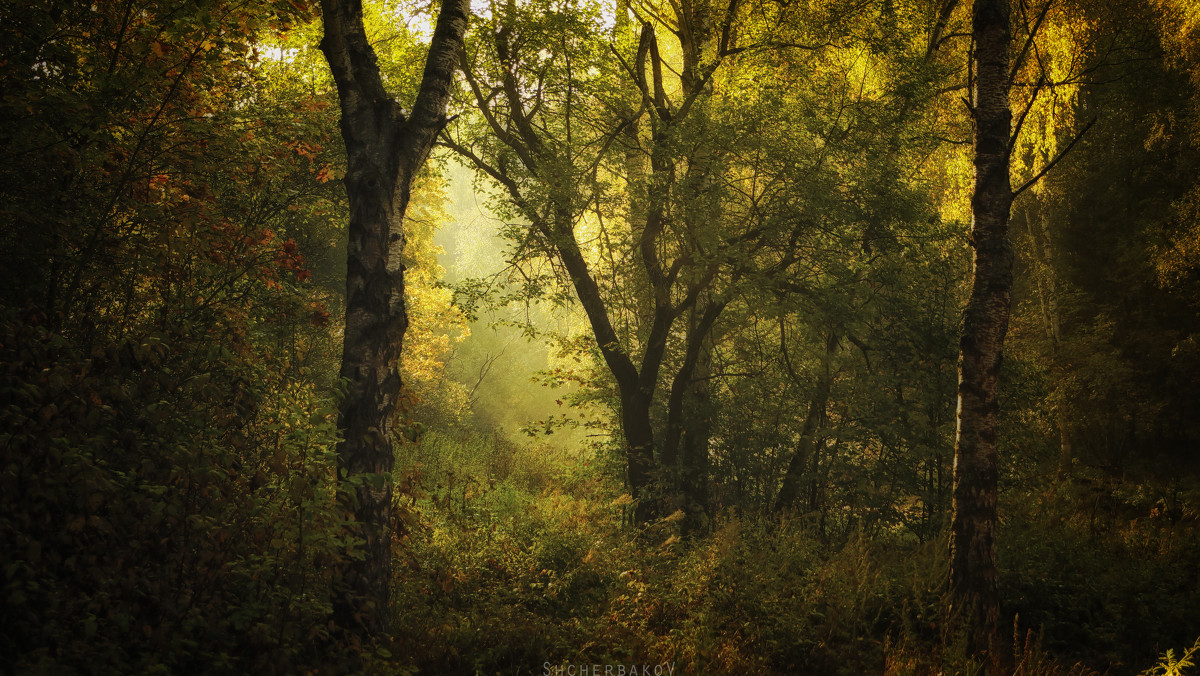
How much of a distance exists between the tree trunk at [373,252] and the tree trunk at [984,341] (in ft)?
17.1

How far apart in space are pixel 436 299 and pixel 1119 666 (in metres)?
18.9

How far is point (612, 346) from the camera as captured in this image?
1118 centimetres

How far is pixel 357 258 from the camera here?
212 inches

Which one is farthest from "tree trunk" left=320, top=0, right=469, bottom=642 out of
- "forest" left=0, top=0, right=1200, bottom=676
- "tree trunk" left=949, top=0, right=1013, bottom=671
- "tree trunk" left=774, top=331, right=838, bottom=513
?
"tree trunk" left=774, top=331, right=838, bottom=513

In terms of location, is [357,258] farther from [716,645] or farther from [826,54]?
[826,54]

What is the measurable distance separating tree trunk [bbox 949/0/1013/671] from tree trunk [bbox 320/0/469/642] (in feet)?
17.1

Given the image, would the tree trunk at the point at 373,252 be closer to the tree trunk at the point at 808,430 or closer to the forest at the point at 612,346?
the forest at the point at 612,346

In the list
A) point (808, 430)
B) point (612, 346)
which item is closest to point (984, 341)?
point (808, 430)

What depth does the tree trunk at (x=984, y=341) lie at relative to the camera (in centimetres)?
602

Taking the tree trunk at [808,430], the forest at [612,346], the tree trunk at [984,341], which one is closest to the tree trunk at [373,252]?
the forest at [612,346]

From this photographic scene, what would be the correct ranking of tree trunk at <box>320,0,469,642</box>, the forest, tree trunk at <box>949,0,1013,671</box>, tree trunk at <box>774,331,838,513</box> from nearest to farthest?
the forest
tree trunk at <box>320,0,469,642</box>
tree trunk at <box>949,0,1013,671</box>
tree trunk at <box>774,331,838,513</box>

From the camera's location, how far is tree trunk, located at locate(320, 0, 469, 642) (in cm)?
509

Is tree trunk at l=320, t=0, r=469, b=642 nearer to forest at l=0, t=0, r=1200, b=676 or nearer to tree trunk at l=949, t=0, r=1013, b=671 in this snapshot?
forest at l=0, t=0, r=1200, b=676

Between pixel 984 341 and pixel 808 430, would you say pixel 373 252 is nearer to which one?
pixel 984 341
